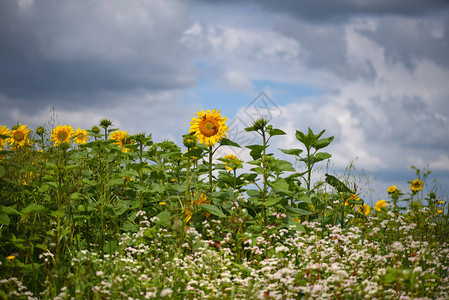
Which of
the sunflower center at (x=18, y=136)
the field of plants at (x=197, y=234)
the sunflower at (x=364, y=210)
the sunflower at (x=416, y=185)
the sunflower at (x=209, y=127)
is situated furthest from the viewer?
the sunflower center at (x=18, y=136)

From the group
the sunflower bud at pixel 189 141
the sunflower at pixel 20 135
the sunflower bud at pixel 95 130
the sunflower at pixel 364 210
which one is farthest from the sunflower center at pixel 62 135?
the sunflower at pixel 364 210

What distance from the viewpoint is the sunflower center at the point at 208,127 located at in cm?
512

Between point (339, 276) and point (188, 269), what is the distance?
4.21 feet

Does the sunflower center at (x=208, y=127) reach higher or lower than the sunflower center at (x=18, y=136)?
lower

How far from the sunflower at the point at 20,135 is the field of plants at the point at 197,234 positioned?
1540 mm

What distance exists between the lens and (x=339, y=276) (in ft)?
10.5

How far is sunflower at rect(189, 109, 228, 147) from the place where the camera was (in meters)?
5.07

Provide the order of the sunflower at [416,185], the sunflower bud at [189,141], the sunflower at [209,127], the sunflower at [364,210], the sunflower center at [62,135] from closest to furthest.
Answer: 1. the sunflower bud at [189,141]
2. the sunflower at [209,127]
3. the sunflower at [364,210]
4. the sunflower at [416,185]
5. the sunflower center at [62,135]

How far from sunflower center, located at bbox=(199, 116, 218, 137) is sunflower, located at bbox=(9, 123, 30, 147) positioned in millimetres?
4137

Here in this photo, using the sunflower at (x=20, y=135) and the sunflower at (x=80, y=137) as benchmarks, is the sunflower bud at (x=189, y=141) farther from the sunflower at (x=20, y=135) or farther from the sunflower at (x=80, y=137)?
the sunflower at (x=20, y=135)

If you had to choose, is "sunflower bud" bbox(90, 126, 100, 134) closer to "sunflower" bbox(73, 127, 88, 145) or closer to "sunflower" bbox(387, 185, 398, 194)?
"sunflower" bbox(73, 127, 88, 145)

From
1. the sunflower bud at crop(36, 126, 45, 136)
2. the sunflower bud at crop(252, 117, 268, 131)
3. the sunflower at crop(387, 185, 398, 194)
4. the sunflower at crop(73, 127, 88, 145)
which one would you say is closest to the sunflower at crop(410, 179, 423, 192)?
the sunflower at crop(387, 185, 398, 194)

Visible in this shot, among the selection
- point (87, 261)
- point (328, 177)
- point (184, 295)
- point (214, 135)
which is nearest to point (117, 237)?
point (87, 261)

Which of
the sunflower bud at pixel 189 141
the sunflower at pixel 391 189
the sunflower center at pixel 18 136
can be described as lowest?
the sunflower at pixel 391 189
